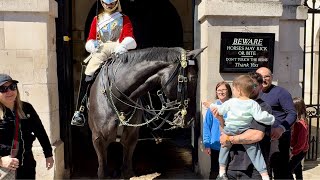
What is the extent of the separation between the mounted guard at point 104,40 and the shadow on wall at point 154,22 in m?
4.45

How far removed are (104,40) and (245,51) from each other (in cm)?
212

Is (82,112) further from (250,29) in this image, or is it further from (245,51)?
(250,29)

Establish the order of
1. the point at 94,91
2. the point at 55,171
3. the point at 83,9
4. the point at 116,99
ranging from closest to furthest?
the point at 116,99 < the point at 94,91 < the point at 55,171 < the point at 83,9

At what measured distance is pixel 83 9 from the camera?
941cm

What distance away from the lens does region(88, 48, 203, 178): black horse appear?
3625 millimetres

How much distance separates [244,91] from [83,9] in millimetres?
7154

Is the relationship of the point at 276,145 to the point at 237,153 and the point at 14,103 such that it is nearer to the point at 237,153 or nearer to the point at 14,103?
the point at 237,153

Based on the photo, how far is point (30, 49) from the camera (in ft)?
16.8

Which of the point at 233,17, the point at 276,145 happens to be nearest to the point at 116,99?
the point at 276,145

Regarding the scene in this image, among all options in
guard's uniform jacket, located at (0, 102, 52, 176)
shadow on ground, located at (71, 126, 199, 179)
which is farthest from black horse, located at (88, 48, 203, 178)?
shadow on ground, located at (71, 126, 199, 179)

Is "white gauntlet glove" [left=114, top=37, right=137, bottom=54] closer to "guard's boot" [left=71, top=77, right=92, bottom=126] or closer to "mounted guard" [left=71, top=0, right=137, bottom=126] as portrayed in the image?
"mounted guard" [left=71, top=0, right=137, bottom=126]

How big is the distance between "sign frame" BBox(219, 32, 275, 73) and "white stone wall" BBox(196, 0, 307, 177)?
75 mm

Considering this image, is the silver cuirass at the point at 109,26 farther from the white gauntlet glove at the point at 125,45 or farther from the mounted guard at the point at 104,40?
the white gauntlet glove at the point at 125,45

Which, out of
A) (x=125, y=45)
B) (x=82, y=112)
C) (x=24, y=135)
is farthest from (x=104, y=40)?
(x=24, y=135)
